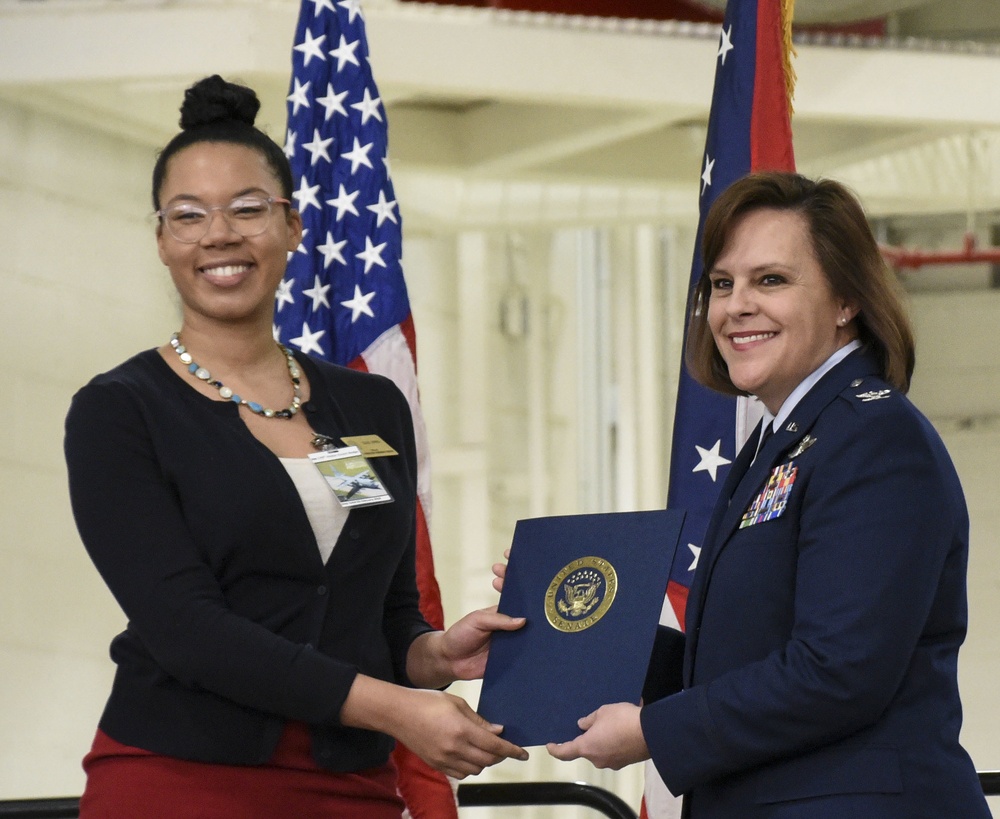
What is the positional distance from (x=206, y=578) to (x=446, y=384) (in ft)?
15.5

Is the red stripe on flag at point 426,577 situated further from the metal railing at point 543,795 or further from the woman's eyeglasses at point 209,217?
the woman's eyeglasses at point 209,217

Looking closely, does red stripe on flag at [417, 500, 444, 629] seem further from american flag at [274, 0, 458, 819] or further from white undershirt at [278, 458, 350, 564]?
white undershirt at [278, 458, 350, 564]

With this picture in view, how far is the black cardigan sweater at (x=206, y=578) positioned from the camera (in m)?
1.81

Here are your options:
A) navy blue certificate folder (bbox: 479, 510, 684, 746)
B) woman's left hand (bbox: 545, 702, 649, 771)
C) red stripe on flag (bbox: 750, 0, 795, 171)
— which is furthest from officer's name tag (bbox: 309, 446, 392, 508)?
red stripe on flag (bbox: 750, 0, 795, 171)

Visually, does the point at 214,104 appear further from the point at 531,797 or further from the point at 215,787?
the point at 531,797

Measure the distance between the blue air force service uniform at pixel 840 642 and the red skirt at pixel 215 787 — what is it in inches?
18.2

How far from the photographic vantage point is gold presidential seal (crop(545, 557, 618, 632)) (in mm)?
1889

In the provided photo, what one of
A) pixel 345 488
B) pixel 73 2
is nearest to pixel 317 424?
pixel 345 488

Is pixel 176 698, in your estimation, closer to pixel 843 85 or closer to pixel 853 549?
pixel 853 549

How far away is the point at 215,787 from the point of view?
1820 millimetres

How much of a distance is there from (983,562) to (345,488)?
20.4 ft

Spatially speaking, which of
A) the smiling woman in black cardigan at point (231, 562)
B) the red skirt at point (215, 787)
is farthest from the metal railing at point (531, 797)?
the red skirt at point (215, 787)

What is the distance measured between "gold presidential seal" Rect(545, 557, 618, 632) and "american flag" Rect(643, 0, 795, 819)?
2.90 ft

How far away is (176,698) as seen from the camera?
6.04 ft
